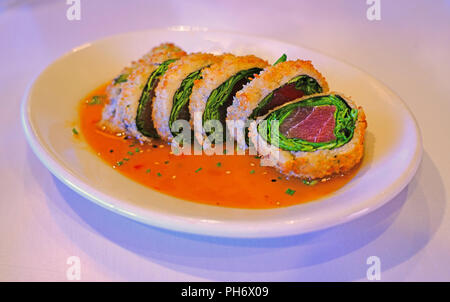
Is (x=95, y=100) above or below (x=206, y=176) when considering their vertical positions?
above

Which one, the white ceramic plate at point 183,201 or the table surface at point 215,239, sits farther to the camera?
the table surface at point 215,239

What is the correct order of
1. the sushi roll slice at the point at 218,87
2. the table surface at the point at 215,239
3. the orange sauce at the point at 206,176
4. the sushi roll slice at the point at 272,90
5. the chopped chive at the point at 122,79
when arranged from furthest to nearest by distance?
the chopped chive at the point at 122,79 < the sushi roll slice at the point at 218,87 < the sushi roll slice at the point at 272,90 < the orange sauce at the point at 206,176 < the table surface at the point at 215,239

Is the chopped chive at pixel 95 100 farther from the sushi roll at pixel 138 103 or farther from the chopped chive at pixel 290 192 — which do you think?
the chopped chive at pixel 290 192

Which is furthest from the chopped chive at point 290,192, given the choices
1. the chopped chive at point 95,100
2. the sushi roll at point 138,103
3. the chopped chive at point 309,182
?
the chopped chive at point 95,100

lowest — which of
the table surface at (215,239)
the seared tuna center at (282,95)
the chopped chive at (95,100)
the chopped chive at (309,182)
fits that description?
the table surface at (215,239)

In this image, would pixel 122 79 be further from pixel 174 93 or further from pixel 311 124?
pixel 311 124

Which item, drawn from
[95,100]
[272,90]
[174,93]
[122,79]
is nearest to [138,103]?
[174,93]
